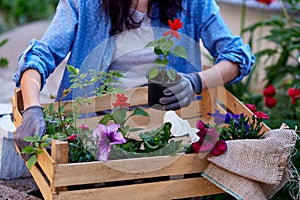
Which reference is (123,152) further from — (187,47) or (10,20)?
(10,20)

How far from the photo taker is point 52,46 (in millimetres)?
2098

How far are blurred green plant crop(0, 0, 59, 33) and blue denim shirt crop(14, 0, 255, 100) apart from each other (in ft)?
11.6

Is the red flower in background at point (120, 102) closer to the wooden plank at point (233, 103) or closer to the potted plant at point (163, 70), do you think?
the potted plant at point (163, 70)

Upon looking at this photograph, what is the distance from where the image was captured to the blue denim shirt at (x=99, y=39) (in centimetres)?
212

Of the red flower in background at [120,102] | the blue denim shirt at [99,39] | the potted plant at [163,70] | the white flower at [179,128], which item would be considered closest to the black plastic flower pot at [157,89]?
the potted plant at [163,70]

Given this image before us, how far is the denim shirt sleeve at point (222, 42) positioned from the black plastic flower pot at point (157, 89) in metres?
0.39

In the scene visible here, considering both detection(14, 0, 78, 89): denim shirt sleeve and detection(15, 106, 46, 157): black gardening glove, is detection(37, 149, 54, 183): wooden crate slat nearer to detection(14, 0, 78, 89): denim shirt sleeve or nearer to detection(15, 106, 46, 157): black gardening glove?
detection(15, 106, 46, 157): black gardening glove

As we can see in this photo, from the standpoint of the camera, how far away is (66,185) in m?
1.57

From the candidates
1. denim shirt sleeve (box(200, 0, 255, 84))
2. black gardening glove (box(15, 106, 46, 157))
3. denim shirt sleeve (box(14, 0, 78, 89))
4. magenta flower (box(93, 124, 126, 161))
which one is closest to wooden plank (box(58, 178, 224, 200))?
magenta flower (box(93, 124, 126, 161))

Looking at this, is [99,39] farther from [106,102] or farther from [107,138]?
[107,138]

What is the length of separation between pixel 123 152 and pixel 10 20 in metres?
4.28

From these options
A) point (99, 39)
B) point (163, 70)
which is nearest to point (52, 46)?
point (99, 39)

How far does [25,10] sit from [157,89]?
4.26 metres

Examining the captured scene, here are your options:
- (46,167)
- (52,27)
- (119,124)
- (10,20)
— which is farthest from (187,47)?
(10,20)
